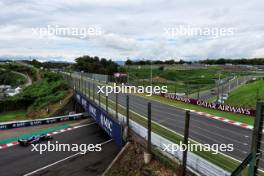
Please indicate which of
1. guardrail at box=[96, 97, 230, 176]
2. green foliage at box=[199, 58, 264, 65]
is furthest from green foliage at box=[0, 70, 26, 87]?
guardrail at box=[96, 97, 230, 176]

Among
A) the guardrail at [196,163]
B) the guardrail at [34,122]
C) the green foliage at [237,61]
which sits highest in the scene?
the green foliage at [237,61]

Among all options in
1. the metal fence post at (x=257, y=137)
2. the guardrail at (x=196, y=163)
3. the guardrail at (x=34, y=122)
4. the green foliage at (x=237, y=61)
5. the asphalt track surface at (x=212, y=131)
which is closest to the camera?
the metal fence post at (x=257, y=137)

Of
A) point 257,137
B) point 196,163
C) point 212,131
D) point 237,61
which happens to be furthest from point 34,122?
point 237,61

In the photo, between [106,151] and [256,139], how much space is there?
54.4 feet

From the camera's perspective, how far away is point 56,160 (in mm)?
19391

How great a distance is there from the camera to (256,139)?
19.3ft

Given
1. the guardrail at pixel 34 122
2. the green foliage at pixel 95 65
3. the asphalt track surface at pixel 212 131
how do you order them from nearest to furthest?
the asphalt track surface at pixel 212 131, the guardrail at pixel 34 122, the green foliage at pixel 95 65

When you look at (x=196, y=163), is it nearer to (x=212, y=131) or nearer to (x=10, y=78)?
(x=212, y=131)

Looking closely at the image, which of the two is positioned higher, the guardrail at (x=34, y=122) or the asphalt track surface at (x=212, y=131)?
the asphalt track surface at (x=212, y=131)

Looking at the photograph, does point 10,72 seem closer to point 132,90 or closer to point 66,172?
point 132,90

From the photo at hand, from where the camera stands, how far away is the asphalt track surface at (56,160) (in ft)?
56.7

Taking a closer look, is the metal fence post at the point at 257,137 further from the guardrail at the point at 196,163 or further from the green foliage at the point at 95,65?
the green foliage at the point at 95,65

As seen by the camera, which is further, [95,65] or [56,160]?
[95,65]

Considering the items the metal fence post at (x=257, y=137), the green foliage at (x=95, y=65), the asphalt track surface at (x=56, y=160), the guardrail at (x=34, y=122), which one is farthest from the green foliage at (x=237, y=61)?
the metal fence post at (x=257, y=137)
